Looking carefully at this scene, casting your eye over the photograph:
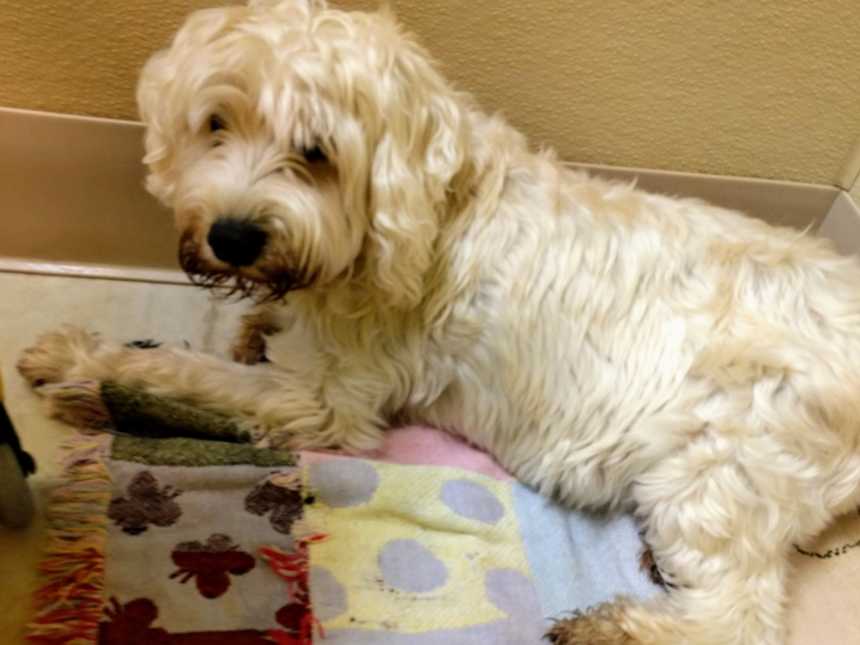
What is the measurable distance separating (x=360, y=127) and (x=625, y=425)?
0.71m

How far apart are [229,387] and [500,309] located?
1.75 feet

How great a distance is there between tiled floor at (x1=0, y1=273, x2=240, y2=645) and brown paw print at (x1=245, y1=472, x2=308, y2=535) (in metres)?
0.37

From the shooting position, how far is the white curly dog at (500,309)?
1332 millimetres

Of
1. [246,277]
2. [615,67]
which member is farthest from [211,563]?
[615,67]

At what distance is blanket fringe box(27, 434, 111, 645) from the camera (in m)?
1.29

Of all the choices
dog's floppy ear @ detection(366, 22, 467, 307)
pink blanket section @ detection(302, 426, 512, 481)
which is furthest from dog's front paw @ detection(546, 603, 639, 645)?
dog's floppy ear @ detection(366, 22, 467, 307)

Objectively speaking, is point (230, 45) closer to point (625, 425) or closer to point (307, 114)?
point (307, 114)

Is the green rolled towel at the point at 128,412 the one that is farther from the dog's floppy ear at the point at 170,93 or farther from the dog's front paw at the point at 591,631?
the dog's front paw at the point at 591,631

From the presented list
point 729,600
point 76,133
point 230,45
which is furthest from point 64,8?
point 729,600

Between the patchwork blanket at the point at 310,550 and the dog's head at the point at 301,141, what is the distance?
0.37 meters

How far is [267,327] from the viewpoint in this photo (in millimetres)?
1854

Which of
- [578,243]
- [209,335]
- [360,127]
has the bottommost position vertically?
[209,335]

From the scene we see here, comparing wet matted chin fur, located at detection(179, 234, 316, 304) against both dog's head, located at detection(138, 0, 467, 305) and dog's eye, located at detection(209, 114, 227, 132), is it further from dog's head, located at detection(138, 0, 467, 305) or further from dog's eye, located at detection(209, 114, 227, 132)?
dog's eye, located at detection(209, 114, 227, 132)

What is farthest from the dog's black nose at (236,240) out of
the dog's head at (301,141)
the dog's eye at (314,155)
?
the dog's eye at (314,155)
